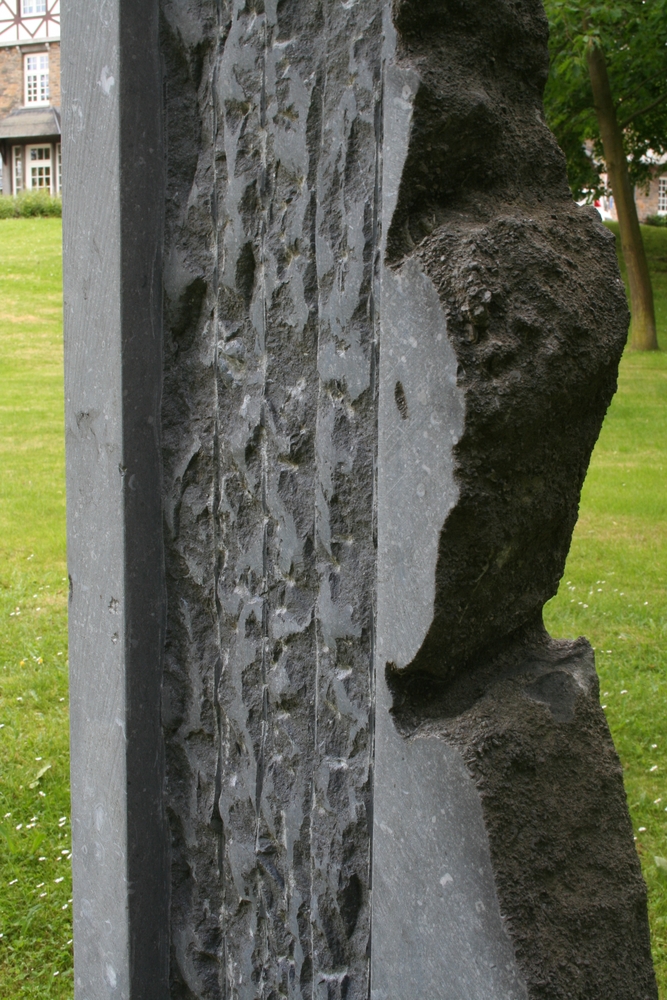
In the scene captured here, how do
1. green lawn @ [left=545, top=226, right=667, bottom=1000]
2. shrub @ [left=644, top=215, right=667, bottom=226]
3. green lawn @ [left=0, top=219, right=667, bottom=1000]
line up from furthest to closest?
shrub @ [left=644, top=215, right=667, bottom=226] < green lawn @ [left=545, top=226, right=667, bottom=1000] < green lawn @ [left=0, top=219, right=667, bottom=1000]

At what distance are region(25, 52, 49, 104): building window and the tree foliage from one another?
23.4 m

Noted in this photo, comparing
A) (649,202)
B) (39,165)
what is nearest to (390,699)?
(39,165)

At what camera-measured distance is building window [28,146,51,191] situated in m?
37.8

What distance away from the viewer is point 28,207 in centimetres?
2830

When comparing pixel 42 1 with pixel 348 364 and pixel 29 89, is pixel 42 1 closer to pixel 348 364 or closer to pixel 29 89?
pixel 29 89

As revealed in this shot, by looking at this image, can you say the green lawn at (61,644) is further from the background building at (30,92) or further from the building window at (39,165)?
the building window at (39,165)

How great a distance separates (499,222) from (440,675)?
663mm

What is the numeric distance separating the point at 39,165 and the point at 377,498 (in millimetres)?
40027

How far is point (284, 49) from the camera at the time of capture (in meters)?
1.63

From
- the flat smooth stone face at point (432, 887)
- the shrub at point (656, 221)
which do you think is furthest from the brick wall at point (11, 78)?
the flat smooth stone face at point (432, 887)

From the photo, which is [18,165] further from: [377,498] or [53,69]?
[377,498]

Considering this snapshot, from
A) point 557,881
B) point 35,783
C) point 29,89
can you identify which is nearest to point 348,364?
point 557,881

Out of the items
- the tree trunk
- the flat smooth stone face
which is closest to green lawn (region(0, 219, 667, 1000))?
the flat smooth stone face

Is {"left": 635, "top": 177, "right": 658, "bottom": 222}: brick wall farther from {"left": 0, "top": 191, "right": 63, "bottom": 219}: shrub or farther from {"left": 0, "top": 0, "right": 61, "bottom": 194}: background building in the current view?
{"left": 0, "top": 191, "right": 63, "bottom": 219}: shrub
